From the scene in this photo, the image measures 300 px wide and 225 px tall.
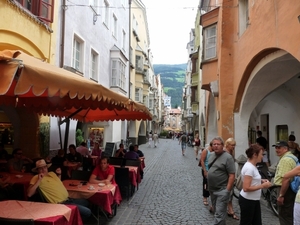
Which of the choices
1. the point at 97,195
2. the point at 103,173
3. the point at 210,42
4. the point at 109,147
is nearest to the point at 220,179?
the point at 97,195

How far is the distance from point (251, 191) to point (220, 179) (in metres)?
0.83

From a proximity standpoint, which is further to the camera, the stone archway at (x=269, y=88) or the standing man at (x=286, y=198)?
the stone archway at (x=269, y=88)

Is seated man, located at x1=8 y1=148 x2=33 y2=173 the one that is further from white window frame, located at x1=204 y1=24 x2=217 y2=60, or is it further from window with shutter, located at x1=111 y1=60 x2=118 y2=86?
window with shutter, located at x1=111 y1=60 x2=118 y2=86

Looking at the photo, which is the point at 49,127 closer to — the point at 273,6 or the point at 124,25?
the point at 273,6

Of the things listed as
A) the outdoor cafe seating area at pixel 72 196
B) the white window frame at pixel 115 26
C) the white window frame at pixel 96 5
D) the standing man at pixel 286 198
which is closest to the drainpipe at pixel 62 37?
the white window frame at pixel 96 5

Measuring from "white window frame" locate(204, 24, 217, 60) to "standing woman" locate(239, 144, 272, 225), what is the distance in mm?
9609

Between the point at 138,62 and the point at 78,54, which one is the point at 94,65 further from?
the point at 138,62

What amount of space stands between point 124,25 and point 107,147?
1109cm

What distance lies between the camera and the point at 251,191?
439 centimetres

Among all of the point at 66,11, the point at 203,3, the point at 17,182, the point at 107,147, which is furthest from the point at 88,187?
the point at 203,3

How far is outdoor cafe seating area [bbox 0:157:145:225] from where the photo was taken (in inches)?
153

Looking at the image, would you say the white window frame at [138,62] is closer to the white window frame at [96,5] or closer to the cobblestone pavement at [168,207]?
the white window frame at [96,5]

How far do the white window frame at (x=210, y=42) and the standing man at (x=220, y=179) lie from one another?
9051mm

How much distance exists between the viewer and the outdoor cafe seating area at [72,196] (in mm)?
3889
